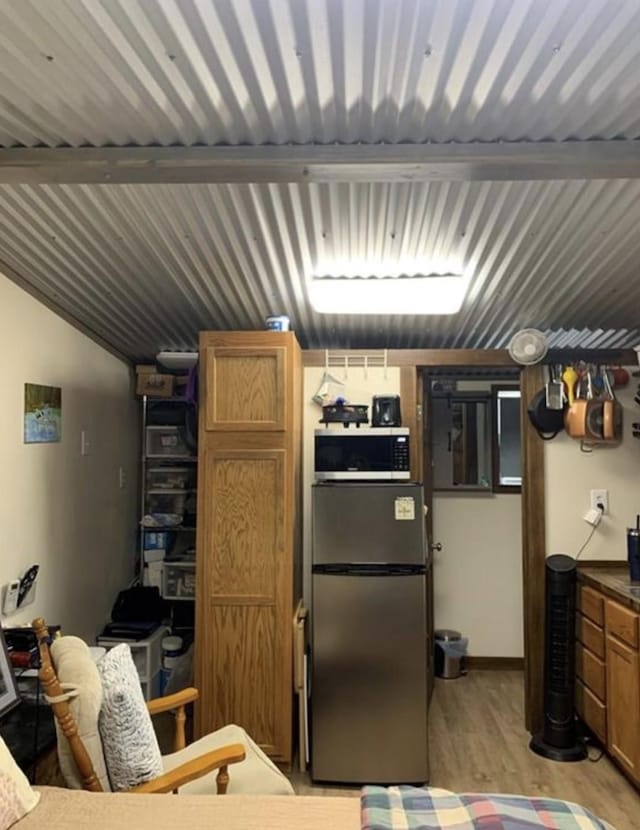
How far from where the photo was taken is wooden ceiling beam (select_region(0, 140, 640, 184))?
2135 millimetres

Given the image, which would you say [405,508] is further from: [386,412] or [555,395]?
[555,395]

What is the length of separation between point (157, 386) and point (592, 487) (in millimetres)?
2790

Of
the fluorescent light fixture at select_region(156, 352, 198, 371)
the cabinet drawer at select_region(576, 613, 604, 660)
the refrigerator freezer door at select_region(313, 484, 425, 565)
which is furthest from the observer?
the fluorescent light fixture at select_region(156, 352, 198, 371)

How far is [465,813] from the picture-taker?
1587 millimetres

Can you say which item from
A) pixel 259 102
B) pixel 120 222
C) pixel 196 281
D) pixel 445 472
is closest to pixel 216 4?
pixel 259 102

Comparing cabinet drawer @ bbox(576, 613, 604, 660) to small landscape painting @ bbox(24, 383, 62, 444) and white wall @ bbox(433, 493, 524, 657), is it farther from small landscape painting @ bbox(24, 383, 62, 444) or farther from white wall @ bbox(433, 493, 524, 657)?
small landscape painting @ bbox(24, 383, 62, 444)

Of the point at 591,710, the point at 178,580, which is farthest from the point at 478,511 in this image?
the point at 178,580

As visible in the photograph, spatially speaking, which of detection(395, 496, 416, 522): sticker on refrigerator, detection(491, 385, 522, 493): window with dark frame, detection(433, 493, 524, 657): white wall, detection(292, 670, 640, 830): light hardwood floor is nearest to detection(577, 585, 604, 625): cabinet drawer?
detection(292, 670, 640, 830): light hardwood floor

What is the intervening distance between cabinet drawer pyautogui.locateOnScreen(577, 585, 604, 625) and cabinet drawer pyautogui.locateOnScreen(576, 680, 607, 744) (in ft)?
1.30

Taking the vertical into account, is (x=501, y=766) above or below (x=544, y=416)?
below

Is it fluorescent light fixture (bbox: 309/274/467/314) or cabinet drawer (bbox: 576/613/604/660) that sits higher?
fluorescent light fixture (bbox: 309/274/467/314)

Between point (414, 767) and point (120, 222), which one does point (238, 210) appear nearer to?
point (120, 222)

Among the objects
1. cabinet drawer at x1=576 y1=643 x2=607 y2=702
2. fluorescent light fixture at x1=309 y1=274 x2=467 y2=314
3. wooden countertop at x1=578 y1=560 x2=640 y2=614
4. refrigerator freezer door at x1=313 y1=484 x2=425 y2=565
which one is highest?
fluorescent light fixture at x1=309 y1=274 x2=467 y2=314

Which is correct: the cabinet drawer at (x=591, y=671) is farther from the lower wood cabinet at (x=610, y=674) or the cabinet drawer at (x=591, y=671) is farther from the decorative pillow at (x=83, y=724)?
the decorative pillow at (x=83, y=724)
